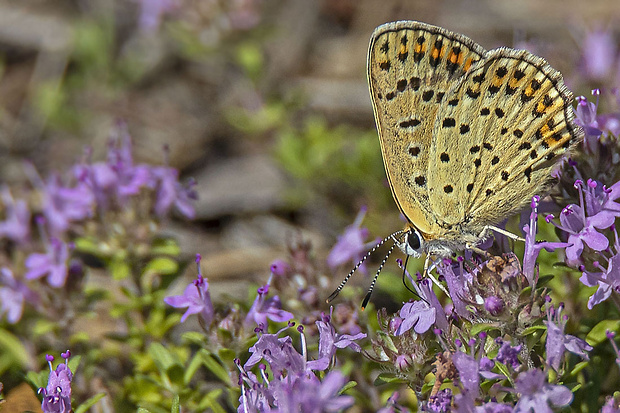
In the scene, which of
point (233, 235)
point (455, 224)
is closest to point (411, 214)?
point (455, 224)

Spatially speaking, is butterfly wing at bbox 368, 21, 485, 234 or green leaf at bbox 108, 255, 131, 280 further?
green leaf at bbox 108, 255, 131, 280

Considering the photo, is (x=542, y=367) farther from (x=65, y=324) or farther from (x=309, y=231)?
(x=309, y=231)

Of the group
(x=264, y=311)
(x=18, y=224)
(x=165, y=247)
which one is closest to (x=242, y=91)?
(x=18, y=224)

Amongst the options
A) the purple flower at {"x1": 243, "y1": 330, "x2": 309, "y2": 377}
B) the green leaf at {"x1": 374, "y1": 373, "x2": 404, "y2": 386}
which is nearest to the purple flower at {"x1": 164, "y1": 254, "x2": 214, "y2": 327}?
the purple flower at {"x1": 243, "y1": 330, "x2": 309, "y2": 377}

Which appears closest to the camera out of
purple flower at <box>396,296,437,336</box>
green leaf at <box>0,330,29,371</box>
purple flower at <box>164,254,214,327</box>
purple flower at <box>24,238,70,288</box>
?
purple flower at <box>396,296,437,336</box>

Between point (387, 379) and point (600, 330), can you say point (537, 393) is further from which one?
point (600, 330)

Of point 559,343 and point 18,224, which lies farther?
point 18,224

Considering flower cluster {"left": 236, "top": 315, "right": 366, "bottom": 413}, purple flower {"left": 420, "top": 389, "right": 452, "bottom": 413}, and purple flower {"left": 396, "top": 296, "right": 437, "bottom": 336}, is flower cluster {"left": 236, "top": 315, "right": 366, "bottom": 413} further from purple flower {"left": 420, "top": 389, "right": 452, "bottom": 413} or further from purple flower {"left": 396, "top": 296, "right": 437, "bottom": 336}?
purple flower {"left": 420, "top": 389, "right": 452, "bottom": 413}

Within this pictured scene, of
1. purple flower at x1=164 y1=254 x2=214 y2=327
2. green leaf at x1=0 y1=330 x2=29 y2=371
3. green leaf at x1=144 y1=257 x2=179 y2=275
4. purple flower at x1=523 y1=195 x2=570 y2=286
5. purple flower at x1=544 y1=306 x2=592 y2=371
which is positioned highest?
purple flower at x1=523 y1=195 x2=570 y2=286
